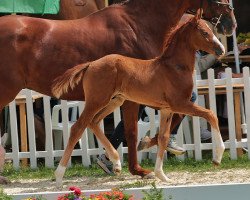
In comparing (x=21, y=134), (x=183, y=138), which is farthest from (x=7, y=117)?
(x=183, y=138)

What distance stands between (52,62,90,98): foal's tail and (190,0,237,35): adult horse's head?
1.45m

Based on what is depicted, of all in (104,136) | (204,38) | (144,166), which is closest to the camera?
(204,38)

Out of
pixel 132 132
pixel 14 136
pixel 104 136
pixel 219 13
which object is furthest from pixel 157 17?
pixel 14 136

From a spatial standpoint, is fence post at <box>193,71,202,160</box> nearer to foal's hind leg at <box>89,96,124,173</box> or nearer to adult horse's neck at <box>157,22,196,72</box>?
foal's hind leg at <box>89,96,124,173</box>

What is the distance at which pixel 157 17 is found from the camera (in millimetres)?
9562

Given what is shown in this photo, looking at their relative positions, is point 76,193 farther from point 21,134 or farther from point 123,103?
point 21,134

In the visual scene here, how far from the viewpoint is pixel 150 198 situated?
259 inches

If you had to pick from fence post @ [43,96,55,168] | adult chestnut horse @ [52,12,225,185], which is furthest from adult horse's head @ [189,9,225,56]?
fence post @ [43,96,55,168]

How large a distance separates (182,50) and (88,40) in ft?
3.77

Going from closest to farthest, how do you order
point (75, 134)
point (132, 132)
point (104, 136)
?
point (75, 134) → point (104, 136) → point (132, 132)

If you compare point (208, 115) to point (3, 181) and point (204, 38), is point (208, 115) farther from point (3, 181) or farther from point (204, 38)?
point (3, 181)

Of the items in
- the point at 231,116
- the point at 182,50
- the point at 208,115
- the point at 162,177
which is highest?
the point at 182,50

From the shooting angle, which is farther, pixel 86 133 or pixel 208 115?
pixel 86 133

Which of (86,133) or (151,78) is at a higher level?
(151,78)
